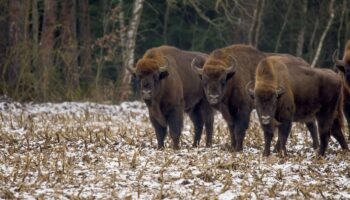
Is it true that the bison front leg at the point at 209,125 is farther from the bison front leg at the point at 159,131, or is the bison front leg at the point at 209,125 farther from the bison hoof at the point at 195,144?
the bison front leg at the point at 159,131

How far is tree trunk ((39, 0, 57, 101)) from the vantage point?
25297 mm

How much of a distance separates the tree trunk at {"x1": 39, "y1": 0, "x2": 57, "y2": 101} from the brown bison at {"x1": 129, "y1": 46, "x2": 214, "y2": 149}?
381 inches

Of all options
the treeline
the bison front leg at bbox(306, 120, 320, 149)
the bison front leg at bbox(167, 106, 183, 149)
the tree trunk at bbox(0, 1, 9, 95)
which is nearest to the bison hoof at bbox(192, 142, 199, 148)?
the bison front leg at bbox(167, 106, 183, 149)

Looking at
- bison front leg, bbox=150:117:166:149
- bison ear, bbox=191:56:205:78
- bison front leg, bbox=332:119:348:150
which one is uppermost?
bison ear, bbox=191:56:205:78

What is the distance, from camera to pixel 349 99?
14.9 metres

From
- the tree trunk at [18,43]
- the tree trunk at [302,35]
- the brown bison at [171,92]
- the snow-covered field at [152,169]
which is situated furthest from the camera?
the tree trunk at [302,35]

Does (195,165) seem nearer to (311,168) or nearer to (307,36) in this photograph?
(311,168)

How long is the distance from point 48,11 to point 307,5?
13068 millimetres

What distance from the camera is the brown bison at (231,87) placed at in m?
14.5

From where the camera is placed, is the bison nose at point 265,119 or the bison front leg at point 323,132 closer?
the bison nose at point 265,119

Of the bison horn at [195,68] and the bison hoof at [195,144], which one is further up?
the bison horn at [195,68]

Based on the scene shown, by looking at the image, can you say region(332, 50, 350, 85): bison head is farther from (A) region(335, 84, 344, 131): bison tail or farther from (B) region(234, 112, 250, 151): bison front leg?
(B) region(234, 112, 250, 151): bison front leg

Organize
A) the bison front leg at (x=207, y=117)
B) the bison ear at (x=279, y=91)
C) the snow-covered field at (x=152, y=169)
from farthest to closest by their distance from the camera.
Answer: the bison front leg at (x=207, y=117) < the bison ear at (x=279, y=91) < the snow-covered field at (x=152, y=169)

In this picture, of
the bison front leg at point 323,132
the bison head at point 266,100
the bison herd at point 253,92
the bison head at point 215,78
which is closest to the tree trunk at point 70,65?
the bison herd at point 253,92
